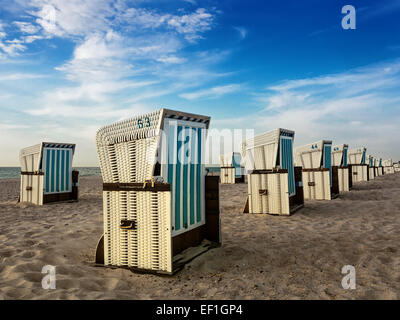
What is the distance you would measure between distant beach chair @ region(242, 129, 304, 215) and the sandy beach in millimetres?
1148

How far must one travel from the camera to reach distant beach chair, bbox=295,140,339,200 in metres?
12.2

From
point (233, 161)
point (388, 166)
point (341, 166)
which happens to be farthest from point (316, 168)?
point (388, 166)

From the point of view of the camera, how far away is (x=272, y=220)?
7926 mm

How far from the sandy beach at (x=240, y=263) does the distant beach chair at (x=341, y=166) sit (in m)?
9.10

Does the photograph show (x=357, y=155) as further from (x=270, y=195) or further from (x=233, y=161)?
(x=270, y=195)

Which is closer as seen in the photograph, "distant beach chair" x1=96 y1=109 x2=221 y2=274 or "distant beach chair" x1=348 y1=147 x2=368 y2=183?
"distant beach chair" x1=96 y1=109 x2=221 y2=274

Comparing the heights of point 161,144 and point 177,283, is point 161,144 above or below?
above

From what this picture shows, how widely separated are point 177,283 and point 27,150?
11.6 metres

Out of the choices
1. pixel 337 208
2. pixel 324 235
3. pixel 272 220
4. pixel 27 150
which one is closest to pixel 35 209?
pixel 27 150

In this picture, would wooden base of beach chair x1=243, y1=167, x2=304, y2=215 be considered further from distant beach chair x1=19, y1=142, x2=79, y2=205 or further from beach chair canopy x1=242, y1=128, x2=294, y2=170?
distant beach chair x1=19, y1=142, x2=79, y2=205

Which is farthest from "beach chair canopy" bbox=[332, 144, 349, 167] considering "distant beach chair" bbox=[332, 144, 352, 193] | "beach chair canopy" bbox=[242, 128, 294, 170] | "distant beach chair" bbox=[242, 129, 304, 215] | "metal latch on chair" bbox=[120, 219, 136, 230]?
"metal latch on chair" bbox=[120, 219, 136, 230]

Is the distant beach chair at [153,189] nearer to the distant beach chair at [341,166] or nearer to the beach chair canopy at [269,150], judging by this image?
the beach chair canopy at [269,150]

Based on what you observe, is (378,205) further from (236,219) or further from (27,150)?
(27,150)

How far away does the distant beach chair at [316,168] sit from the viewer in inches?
480
